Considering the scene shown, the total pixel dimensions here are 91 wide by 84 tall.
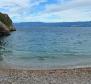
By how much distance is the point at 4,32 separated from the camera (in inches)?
4739

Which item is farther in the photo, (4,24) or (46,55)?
(4,24)

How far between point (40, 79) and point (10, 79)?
1819 millimetres

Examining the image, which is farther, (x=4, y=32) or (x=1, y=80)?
(x=4, y=32)

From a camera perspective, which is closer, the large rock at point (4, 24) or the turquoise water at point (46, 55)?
the turquoise water at point (46, 55)

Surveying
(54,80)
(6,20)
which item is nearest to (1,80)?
(54,80)

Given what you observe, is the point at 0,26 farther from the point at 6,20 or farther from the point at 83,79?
the point at 83,79

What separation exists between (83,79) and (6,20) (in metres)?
119

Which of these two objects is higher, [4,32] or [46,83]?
[46,83]

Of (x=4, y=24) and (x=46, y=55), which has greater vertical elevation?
(x=46, y=55)

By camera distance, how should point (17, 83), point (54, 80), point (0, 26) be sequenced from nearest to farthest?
point (17, 83)
point (54, 80)
point (0, 26)

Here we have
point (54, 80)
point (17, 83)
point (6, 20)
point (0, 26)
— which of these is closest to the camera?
point (17, 83)

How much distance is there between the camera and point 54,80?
1823 centimetres

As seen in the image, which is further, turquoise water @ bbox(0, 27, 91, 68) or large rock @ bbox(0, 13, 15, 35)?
large rock @ bbox(0, 13, 15, 35)

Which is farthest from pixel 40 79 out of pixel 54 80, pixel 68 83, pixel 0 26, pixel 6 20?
pixel 6 20
